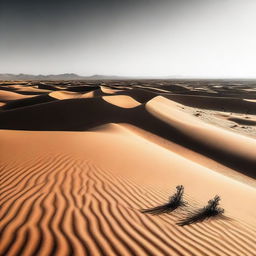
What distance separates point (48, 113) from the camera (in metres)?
17.5

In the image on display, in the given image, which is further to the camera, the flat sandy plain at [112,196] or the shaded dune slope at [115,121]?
the shaded dune slope at [115,121]

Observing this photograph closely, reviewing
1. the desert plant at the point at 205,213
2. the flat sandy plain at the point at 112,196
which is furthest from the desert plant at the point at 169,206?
the desert plant at the point at 205,213

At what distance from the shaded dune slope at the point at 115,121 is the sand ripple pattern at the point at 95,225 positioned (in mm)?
6516

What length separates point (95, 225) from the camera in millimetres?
3203

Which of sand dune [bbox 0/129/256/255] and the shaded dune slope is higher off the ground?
sand dune [bbox 0/129/256/255]

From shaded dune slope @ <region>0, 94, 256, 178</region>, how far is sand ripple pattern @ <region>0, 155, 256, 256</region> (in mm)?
6516

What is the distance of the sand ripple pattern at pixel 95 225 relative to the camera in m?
2.75

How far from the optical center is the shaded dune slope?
1056cm

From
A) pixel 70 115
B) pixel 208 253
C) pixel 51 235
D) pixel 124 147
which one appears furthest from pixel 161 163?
pixel 70 115

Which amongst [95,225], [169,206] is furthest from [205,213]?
[95,225]

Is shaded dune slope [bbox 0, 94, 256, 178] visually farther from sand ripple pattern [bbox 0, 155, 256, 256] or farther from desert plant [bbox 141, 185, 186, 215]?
sand ripple pattern [bbox 0, 155, 256, 256]

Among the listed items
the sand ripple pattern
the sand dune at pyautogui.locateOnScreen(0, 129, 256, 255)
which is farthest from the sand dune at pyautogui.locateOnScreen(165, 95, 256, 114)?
the sand ripple pattern

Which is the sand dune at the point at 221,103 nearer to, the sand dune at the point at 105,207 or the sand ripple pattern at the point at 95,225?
the sand dune at the point at 105,207

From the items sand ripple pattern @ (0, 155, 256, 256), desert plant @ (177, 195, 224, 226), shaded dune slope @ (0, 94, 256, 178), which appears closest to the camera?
sand ripple pattern @ (0, 155, 256, 256)
